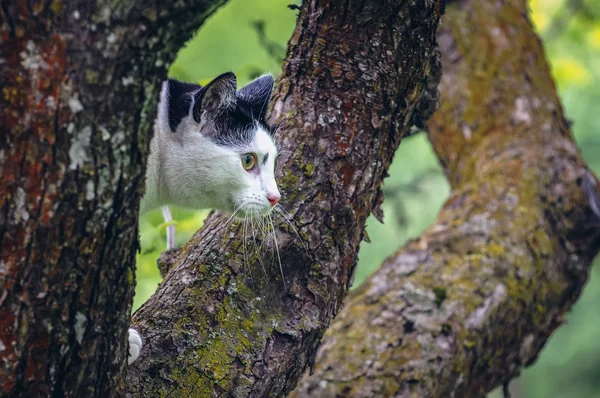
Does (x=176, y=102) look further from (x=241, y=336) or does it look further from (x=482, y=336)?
(x=482, y=336)

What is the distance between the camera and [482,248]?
297 centimetres

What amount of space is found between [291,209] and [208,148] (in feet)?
1.34

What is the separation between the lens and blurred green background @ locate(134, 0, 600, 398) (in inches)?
139

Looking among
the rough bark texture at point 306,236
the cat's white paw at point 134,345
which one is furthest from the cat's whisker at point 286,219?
the cat's white paw at point 134,345

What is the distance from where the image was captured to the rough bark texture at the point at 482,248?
2.59 m

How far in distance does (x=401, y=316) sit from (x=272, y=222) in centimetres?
88

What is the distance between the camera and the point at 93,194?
1221 mm

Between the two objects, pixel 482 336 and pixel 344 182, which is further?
pixel 482 336

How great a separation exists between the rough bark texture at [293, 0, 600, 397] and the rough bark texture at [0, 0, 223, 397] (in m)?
1.38

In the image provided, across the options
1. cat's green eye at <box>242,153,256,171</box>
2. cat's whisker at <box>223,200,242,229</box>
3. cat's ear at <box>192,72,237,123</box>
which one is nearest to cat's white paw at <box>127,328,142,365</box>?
cat's whisker at <box>223,200,242,229</box>

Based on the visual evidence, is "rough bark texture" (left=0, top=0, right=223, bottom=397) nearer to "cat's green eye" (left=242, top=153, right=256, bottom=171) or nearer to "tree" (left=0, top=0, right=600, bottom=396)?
"tree" (left=0, top=0, right=600, bottom=396)

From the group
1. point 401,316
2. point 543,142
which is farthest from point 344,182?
point 543,142

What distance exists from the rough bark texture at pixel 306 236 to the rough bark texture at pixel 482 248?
622 millimetres

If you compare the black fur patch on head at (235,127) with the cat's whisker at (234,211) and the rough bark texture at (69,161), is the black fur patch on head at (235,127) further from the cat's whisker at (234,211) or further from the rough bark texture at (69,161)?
the rough bark texture at (69,161)
